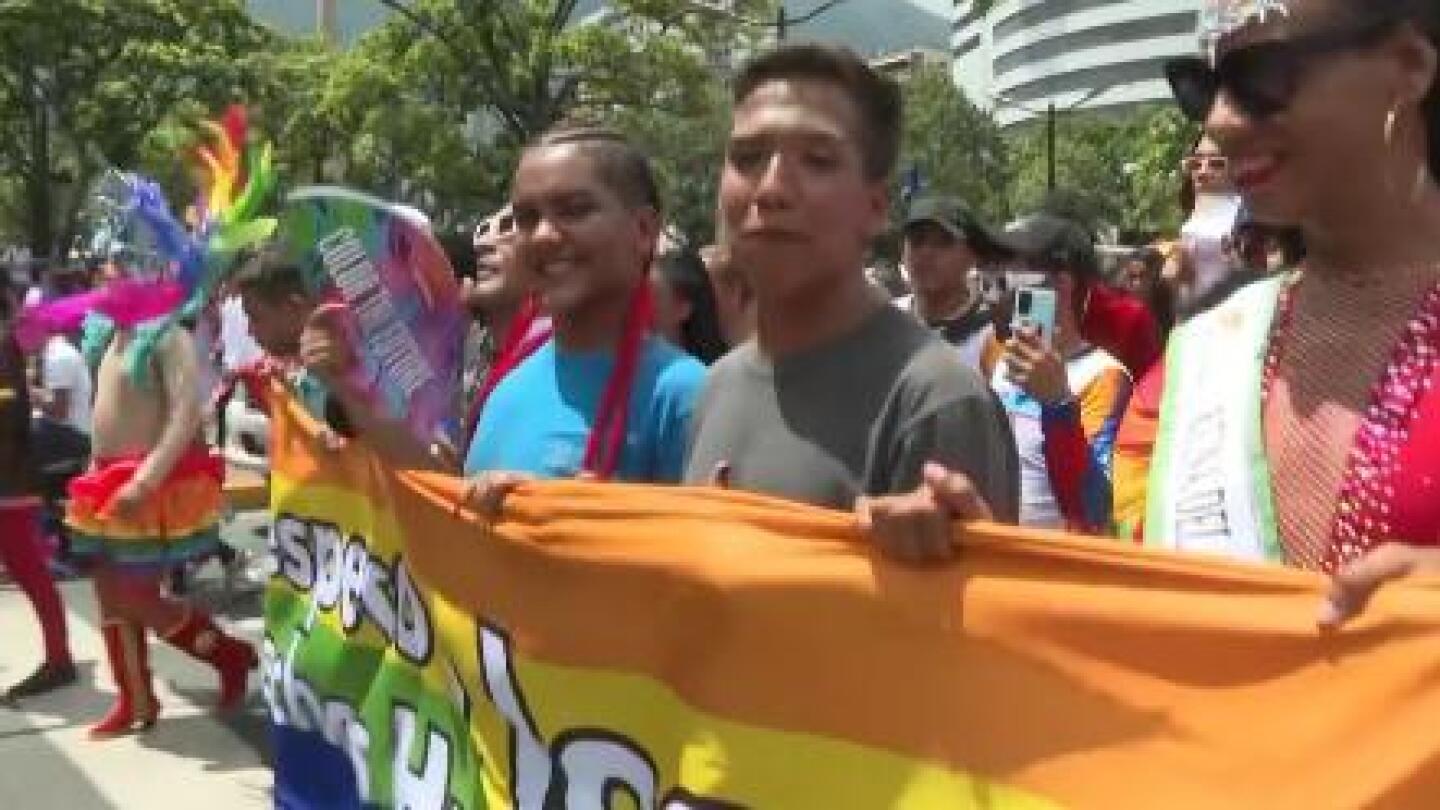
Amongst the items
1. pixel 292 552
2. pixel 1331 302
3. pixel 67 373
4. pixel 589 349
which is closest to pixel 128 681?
pixel 292 552

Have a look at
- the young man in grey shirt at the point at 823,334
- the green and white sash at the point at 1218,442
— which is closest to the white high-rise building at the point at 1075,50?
the young man in grey shirt at the point at 823,334

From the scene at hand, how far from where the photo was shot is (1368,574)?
1508 mm

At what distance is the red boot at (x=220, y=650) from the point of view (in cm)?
597

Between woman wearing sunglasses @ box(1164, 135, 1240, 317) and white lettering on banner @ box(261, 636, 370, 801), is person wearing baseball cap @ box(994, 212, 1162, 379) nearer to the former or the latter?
woman wearing sunglasses @ box(1164, 135, 1240, 317)

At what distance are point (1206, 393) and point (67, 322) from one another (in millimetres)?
5902

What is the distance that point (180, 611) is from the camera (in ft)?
19.4

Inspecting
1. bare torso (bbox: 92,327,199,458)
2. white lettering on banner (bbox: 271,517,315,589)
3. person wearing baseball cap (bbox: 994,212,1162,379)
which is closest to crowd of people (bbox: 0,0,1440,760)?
white lettering on banner (bbox: 271,517,315,589)

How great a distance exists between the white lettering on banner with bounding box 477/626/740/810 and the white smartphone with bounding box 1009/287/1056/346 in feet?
3.29

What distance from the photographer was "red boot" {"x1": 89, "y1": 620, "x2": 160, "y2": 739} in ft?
19.3

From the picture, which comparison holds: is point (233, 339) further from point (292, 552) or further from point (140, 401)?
point (292, 552)

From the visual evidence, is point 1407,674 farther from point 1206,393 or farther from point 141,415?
point 141,415

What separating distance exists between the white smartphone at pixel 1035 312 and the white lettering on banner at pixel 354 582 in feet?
3.62

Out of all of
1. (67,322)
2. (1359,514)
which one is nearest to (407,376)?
(1359,514)

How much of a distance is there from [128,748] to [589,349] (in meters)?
3.67
